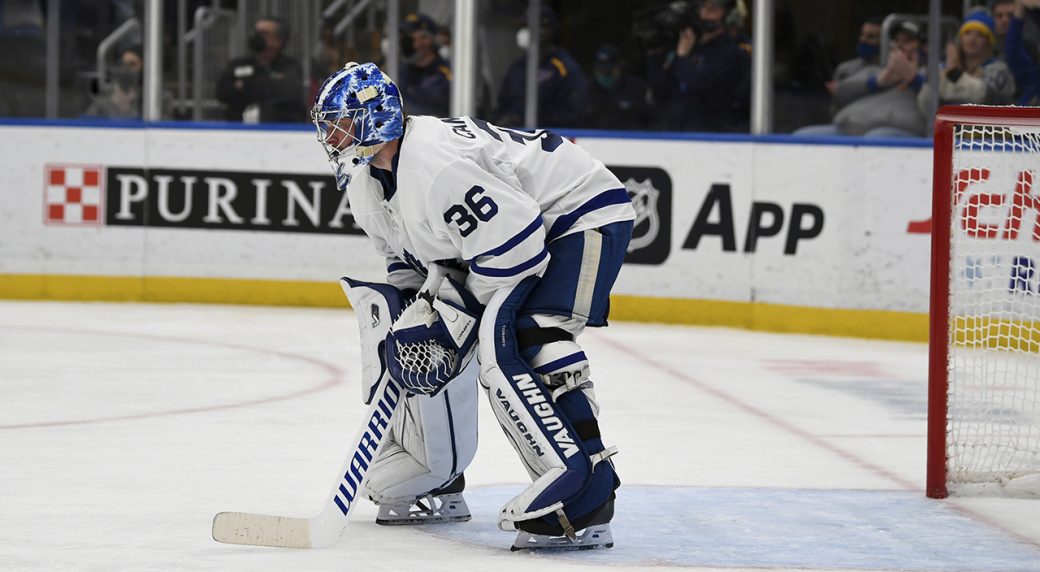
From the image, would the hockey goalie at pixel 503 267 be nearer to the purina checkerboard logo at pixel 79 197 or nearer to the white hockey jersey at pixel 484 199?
the white hockey jersey at pixel 484 199

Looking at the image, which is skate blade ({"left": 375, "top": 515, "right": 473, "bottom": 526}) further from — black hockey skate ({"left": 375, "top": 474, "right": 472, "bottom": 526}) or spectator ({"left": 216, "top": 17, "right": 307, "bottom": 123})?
spectator ({"left": 216, "top": 17, "right": 307, "bottom": 123})

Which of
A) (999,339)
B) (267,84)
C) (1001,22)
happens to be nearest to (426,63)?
(267,84)

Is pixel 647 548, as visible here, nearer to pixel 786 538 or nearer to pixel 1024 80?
pixel 786 538

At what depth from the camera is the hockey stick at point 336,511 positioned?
11.0ft

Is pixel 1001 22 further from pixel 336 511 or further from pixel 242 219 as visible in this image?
pixel 336 511

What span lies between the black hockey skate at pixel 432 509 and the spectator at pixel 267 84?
231 inches

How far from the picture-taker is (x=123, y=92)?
9.41 meters

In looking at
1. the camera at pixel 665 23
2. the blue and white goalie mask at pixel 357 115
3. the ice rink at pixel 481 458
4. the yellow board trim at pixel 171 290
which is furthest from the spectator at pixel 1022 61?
the blue and white goalie mask at pixel 357 115

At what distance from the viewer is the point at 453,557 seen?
331cm

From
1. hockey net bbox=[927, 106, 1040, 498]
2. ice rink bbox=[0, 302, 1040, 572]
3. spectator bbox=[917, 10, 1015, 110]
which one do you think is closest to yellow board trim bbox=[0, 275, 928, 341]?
ice rink bbox=[0, 302, 1040, 572]

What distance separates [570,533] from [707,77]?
5.67 metres

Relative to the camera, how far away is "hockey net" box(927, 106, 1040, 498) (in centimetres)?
423

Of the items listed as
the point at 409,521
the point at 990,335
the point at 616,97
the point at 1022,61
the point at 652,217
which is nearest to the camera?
the point at 409,521

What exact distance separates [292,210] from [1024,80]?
3848 mm
